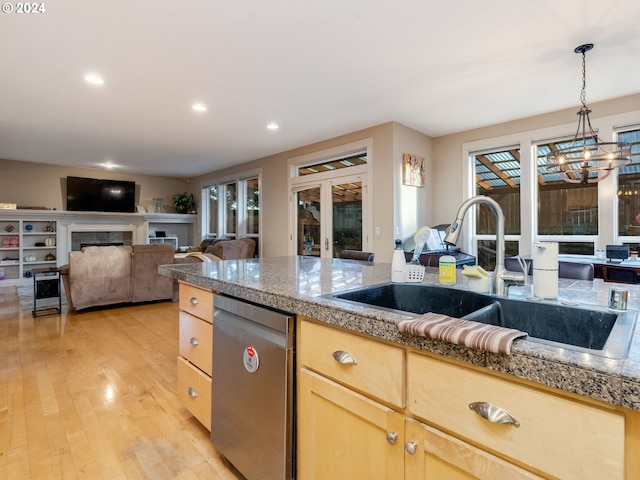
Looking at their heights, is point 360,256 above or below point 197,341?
above

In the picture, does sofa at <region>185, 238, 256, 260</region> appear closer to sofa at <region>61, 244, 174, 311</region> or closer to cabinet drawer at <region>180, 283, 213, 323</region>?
sofa at <region>61, 244, 174, 311</region>

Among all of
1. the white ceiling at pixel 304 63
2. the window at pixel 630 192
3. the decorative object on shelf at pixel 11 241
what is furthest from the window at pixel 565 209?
the decorative object on shelf at pixel 11 241

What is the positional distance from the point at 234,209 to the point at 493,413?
7.42 m

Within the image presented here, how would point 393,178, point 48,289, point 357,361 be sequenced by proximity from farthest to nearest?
point 48,289
point 393,178
point 357,361

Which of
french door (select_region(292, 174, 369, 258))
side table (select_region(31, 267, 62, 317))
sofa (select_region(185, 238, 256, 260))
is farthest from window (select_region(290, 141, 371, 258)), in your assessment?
side table (select_region(31, 267, 62, 317))

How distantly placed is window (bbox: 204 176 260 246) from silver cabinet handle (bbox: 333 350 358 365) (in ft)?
20.1

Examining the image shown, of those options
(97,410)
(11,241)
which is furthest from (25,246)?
(97,410)

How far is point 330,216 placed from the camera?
17.9 ft

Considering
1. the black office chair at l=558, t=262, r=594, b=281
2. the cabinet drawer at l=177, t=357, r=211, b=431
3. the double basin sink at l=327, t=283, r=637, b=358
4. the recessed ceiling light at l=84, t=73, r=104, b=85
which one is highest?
the recessed ceiling light at l=84, t=73, r=104, b=85

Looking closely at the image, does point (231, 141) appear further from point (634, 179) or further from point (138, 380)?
point (634, 179)

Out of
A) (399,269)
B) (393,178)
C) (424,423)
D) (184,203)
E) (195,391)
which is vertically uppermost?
(184,203)

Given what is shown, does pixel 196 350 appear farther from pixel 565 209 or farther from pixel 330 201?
pixel 565 209

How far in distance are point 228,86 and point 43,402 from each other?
3.00 m

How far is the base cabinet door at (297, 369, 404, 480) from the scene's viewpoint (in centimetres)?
90
